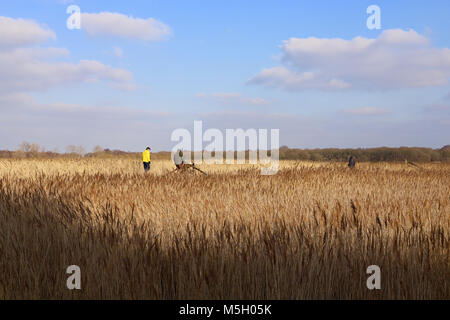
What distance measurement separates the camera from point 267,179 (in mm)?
11680

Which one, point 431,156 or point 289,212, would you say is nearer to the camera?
point 289,212

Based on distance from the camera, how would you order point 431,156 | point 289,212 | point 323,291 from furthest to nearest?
point 431,156, point 289,212, point 323,291

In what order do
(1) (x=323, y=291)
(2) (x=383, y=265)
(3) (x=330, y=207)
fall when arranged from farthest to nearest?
(3) (x=330, y=207), (2) (x=383, y=265), (1) (x=323, y=291)
